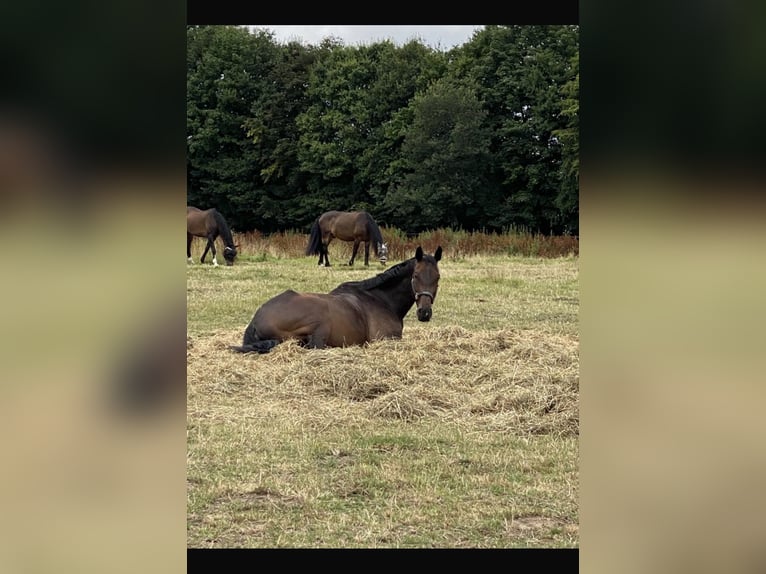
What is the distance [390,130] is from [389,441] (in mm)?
32331

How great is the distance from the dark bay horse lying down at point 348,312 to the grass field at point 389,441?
259 mm

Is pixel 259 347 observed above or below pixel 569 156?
below

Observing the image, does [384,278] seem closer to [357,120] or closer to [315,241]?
[315,241]

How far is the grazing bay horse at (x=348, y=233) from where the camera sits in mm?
19594

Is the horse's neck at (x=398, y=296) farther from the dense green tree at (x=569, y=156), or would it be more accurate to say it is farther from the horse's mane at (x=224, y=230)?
the dense green tree at (x=569, y=156)

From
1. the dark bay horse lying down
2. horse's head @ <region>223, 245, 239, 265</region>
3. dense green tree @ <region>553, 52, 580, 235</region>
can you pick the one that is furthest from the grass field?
dense green tree @ <region>553, 52, 580, 235</region>

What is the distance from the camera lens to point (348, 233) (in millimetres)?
20438

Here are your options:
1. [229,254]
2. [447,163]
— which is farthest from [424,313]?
[447,163]

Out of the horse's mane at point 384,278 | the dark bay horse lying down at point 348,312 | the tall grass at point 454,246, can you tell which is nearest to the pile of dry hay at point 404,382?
the dark bay horse lying down at point 348,312

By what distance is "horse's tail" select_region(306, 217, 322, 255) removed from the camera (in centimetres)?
1988

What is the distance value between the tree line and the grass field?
2417cm

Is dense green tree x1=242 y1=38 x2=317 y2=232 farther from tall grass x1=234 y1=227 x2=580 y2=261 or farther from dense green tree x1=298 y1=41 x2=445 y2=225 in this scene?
A: tall grass x1=234 y1=227 x2=580 y2=261
